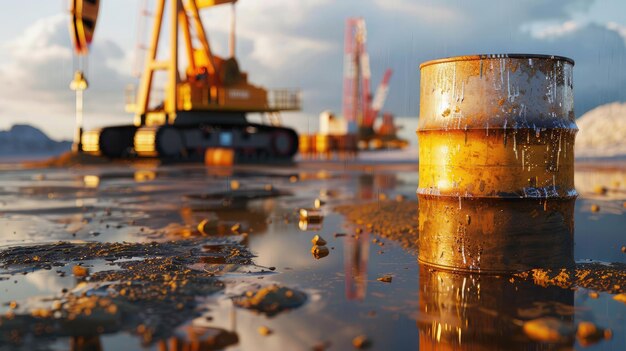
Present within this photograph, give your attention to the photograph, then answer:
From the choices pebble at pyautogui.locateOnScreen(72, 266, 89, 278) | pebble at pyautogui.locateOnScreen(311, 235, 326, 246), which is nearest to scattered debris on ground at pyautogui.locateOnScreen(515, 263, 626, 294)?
pebble at pyautogui.locateOnScreen(311, 235, 326, 246)

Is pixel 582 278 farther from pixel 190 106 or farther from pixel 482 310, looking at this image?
pixel 190 106

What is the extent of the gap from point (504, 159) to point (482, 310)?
1286 millimetres

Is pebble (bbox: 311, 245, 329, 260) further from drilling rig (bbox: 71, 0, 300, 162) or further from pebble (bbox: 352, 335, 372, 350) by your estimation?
drilling rig (bbox: 71, 0, 300, 162)

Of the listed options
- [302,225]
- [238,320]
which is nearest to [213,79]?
[302,225]

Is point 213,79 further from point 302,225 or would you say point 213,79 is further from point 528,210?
point 528,210

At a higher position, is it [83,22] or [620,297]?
[83,22]

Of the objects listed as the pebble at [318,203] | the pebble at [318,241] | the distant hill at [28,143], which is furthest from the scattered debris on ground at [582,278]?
the distant hill at [28,143]

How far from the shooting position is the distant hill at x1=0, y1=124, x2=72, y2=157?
271ft

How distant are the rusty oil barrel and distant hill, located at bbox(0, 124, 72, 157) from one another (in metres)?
81.1

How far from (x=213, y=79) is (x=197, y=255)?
942 inches

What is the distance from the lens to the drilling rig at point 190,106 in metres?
27.1

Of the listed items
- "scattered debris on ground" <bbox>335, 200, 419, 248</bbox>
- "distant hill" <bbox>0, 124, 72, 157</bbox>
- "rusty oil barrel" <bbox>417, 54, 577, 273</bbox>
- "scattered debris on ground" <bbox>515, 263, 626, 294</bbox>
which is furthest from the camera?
"distant hill" <bbox>0, 124, 72, 157</bbox>

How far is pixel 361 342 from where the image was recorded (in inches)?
108

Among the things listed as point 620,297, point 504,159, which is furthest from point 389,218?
point 620,297
